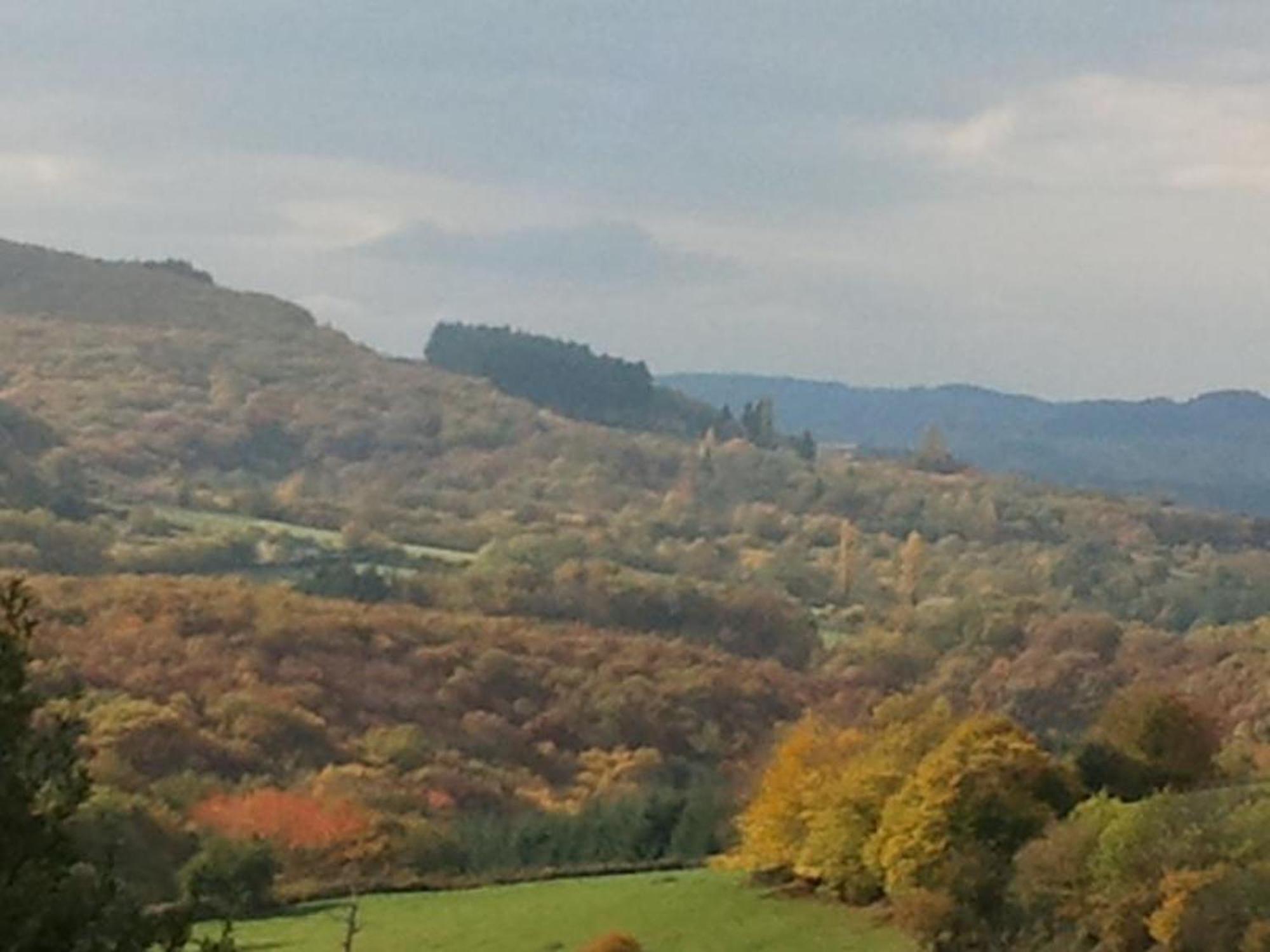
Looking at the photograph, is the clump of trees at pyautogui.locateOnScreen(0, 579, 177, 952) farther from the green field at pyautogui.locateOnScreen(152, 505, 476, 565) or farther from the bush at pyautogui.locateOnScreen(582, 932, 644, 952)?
the green field at pyautogui.locateOnScreen(152, 505, 476, 565)

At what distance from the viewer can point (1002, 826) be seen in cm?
4125

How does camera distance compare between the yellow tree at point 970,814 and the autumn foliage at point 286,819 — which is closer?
the yellow tree at point 970,814

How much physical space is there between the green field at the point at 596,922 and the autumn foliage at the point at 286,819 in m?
8.98

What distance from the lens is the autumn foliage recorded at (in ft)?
208

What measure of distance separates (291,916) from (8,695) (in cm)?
3637

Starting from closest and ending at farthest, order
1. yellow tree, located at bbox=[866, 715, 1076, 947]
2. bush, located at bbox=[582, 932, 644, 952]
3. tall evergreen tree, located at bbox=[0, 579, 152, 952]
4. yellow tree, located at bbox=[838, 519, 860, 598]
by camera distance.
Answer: tall evergreen tree, located at bbox=[0, 579, 152, 952], yellow tree, located at bbox=[866, 715, 1076, 947], bush, located at bbox=[582, 932, 644, 952], yellow tree, located at bbox=[838, 519, 860, 598]

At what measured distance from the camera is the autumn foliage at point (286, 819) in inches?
2496

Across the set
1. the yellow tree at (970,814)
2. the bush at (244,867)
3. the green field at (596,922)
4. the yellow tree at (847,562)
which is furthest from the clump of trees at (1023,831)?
the yellow tree at (847,562)

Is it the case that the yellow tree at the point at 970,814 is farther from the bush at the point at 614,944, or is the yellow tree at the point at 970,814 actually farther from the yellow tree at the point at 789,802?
the bush at the point at 614,944

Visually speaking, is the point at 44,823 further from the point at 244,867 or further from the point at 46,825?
the point at 244,867

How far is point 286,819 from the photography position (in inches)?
2771

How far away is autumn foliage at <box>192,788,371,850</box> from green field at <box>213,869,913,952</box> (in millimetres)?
8985

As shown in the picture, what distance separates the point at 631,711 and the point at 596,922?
70.8 metres

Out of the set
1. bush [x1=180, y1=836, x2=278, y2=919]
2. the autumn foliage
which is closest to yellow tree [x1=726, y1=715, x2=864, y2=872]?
bush [x1=180, y1=836, x2=278, y2=919]
